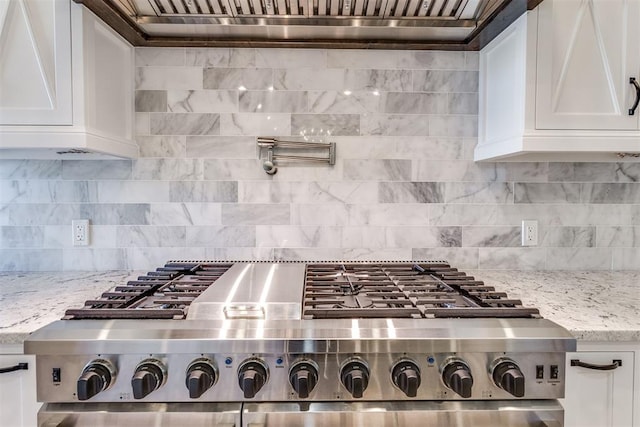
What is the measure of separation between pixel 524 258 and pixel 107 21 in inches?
84.7

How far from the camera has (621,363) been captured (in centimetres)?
109

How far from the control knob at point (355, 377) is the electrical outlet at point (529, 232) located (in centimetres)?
126

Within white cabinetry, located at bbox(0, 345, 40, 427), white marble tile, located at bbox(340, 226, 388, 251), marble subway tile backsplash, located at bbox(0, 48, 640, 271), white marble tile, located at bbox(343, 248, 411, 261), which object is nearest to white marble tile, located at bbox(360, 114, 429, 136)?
marble subway tile backsplash, located at bbox(0, 48, 640, 271)

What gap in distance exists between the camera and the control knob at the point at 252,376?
0.92 metres

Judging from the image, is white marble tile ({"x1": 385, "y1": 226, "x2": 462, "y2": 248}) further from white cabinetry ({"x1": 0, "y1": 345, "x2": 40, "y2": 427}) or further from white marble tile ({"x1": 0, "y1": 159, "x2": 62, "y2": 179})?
white marble tile ({"x1": 0, "y1": 159, "x2": 62, "y2": 179})

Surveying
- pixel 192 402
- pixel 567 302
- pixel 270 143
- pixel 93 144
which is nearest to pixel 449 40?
pixel 270 143

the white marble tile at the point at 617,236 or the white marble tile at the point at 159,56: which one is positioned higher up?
the white marble tile at the point at 159,56

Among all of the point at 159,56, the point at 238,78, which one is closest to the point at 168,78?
A: the point at 159,56

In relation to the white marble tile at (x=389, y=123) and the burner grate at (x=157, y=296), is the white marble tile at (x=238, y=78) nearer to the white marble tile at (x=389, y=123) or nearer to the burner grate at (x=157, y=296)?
the white marble tile at (x=389, y=123)

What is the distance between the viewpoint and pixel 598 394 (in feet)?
3.58

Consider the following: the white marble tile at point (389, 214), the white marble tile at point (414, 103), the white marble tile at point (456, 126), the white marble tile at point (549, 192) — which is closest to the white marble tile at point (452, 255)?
the white marble tile at point (389, 214)

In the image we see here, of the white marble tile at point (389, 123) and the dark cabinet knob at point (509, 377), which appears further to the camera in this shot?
the white marble tile at point (389, 123)

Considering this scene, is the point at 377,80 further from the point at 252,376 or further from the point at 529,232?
the point at 252,376

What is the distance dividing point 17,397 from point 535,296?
1.72 metres
